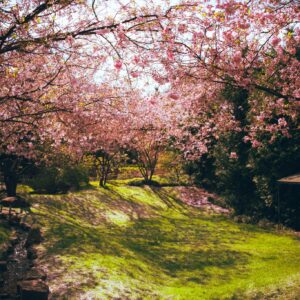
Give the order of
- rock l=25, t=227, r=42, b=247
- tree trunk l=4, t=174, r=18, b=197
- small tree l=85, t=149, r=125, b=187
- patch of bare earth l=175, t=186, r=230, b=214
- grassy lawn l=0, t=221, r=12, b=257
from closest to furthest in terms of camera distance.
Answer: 1. grassy lawn l=0, t=221, r=12, b=257
2. rock l=25, t=227, r=42, b=247
3. tree trunk l=4, t=174, r=18, b=197
4. patch of bare earth l=175, t=186, r=230, b=214
5. small tree l=85, t=149, r=125, b=187

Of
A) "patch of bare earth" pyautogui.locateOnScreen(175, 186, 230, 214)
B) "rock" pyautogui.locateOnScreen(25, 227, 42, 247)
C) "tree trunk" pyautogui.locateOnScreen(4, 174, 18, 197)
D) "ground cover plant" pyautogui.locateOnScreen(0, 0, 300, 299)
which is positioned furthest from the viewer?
"patch of bare earth" pyautogui.locateOnScreen(175, 186, 230, 214)

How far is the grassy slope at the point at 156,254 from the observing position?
7.63 meters

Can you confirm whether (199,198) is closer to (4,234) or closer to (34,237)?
Answer: (34,237)

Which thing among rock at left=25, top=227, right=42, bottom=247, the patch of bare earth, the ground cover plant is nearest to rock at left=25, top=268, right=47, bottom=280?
the ground cover plant

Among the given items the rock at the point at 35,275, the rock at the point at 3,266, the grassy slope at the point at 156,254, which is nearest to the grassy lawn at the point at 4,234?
the grassy slope at the point at 156,254

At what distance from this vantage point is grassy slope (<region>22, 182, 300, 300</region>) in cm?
763

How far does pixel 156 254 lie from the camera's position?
1054cm

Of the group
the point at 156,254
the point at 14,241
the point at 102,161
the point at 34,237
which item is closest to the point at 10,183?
the point at 14,241

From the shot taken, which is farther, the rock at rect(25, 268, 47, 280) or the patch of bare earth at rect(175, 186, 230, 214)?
the patch of bare earth at rect(175, 186, 230, 214)

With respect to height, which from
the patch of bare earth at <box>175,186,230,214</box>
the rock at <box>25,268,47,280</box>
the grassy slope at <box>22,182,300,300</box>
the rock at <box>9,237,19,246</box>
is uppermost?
the patch of bare earth at <box>175,186,230,214</box>

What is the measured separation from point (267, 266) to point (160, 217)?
24.5 feet

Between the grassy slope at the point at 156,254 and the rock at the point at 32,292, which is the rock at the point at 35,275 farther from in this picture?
the rock at the point at 32,292

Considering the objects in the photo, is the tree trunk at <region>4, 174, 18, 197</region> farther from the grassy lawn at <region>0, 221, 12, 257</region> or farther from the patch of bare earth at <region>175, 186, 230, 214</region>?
the patch of bare earth at <region>175, 186, 230, 214</region>

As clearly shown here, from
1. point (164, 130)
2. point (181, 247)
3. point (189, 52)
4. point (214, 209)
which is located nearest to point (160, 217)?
point (214, 209)
